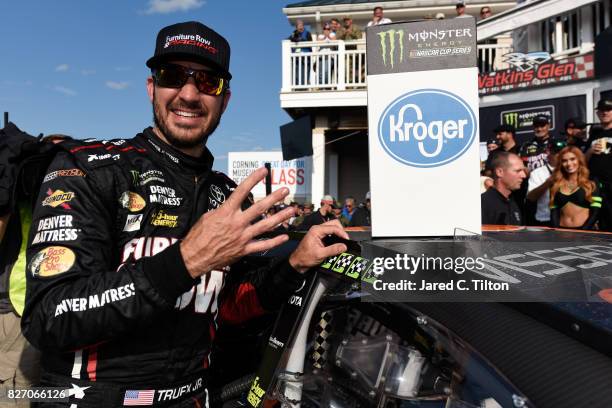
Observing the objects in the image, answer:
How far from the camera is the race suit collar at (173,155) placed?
1521 mm

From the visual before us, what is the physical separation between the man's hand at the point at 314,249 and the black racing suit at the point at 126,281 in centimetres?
5

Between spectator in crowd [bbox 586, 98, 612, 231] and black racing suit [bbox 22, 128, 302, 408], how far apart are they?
3.62m

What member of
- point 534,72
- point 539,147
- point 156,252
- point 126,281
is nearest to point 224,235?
point 126,281

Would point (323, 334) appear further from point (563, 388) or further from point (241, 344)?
point (563, 388)

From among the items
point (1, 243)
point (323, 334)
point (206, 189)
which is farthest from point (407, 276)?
point (1, 243)

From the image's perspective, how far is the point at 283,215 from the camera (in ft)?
3.83

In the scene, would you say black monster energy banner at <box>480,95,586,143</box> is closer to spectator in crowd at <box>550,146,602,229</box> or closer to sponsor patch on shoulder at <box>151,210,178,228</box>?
spectator in crowd at <box>550,146,602,229</box>

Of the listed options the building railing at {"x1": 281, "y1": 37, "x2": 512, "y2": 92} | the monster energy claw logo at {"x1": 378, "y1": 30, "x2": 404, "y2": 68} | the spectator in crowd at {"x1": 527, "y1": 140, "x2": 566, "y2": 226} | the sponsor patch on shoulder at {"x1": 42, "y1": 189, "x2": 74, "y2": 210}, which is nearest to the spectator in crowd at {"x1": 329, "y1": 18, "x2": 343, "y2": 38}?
the building railing at {"x1": 281, "y1": 37, "x2": 512, "y2": 92}

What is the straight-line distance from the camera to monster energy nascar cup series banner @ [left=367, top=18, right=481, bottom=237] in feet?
5.11

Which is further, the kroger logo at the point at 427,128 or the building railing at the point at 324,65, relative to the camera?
the building railing at the point at 324,65

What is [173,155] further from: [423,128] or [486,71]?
[486,71]

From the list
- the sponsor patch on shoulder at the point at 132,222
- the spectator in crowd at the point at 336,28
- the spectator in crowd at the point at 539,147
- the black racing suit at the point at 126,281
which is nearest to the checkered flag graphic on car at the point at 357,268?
the black racing suit at the point at 126,281

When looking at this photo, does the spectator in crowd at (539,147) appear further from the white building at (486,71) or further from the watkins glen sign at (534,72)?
the white building at (486,71)

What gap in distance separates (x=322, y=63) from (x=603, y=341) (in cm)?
1049
